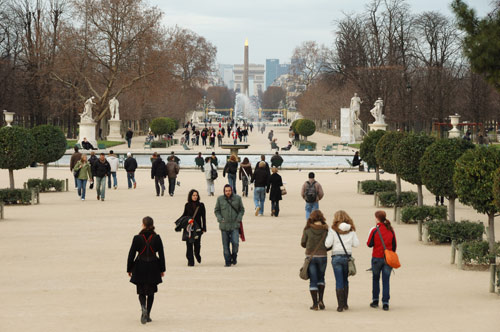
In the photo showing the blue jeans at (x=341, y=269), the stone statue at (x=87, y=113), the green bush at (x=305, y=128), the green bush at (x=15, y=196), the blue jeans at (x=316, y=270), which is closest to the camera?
the blue jeans at (x=341, y=269)

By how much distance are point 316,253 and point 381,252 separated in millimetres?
838

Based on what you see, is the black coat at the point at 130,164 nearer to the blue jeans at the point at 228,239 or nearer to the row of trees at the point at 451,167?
the row of trees at the point at 451,167

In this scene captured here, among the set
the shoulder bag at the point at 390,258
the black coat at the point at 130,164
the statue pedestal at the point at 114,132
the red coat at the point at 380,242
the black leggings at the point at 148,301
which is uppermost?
the statue pedestal at the point at 114,132

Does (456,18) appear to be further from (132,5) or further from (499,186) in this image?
(132,5)

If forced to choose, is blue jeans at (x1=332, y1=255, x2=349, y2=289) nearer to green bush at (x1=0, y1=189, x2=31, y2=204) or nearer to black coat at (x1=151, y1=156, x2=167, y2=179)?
green bush at (x1=0, y1=189, x2=31, y2=204)

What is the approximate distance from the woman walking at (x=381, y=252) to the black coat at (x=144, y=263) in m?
2.65

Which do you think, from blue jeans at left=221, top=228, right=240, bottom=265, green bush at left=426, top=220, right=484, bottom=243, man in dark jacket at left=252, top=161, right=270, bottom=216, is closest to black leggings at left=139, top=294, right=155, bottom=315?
blue jeans at left=221, top=228, right=240, bottom=265

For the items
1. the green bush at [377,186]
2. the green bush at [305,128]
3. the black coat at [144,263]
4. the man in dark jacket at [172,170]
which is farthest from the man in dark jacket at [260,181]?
the green bush at [305,128]

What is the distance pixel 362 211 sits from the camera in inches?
980

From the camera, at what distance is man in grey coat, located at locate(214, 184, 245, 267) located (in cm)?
1487

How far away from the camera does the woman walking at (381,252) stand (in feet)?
38.0

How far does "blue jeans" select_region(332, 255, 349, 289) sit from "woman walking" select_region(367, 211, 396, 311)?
1.48 feet

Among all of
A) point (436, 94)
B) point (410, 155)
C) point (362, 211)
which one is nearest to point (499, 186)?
point (410, 155)

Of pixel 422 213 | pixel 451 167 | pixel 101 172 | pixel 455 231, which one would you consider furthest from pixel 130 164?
pixel 455 231
